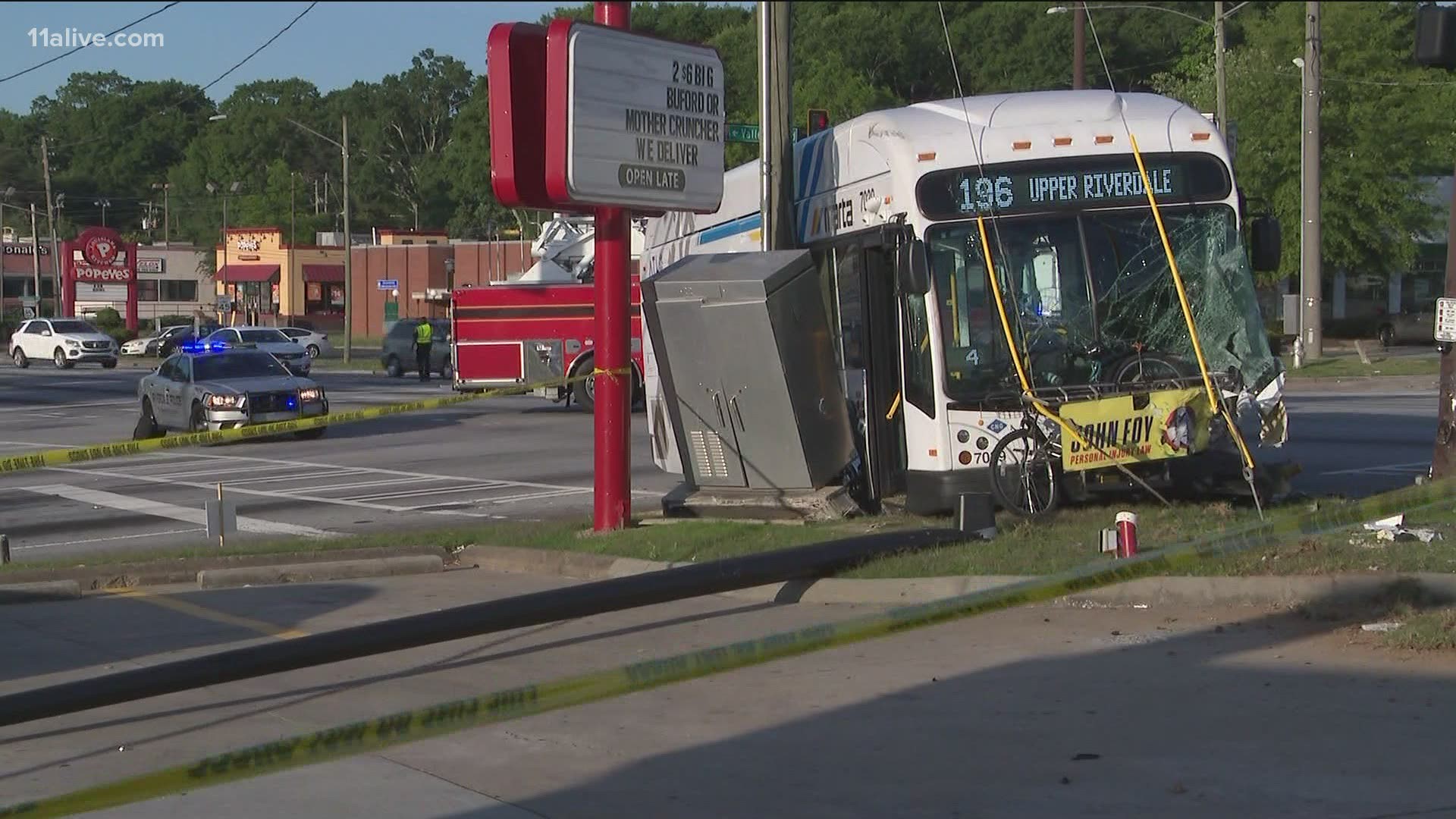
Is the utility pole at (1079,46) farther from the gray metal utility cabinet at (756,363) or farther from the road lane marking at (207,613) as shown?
the road lane marking at (207,613)

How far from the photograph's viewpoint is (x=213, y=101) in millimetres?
115188

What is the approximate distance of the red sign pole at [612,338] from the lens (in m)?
12.4

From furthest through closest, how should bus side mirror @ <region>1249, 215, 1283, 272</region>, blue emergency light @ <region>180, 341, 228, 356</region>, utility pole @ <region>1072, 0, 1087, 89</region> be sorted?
utility pole @ <region>1072, 0, 1087, 89</region> → blue emergency light @ <region>180, 341, 228, 356</region> → bus side mirror @ <region>1249, 215, 1283, 272</region>

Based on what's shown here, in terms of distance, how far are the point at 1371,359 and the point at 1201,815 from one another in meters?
37.0

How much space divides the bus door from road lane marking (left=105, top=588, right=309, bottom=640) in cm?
461

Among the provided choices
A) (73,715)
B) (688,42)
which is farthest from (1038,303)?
(73,715)

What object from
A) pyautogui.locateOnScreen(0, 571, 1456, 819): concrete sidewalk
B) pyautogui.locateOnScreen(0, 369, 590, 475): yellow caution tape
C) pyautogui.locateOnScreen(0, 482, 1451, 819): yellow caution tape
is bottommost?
pyautogui.locateOnScreen(0, 571, 1456, 819): concrete sidewalk

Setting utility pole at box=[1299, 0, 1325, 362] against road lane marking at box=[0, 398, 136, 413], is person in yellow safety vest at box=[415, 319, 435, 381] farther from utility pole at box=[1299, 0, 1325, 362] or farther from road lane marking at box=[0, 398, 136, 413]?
utility pole at box=[1299, 0, 1325, 362]

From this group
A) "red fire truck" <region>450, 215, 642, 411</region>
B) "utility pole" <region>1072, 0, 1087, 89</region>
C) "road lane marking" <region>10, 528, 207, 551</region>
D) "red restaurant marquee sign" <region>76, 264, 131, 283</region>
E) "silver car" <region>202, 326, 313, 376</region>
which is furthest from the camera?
"red restaurant marquee sign" <region>76, 264, 131, 283</region>

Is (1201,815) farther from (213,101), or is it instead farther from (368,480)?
(213,101)

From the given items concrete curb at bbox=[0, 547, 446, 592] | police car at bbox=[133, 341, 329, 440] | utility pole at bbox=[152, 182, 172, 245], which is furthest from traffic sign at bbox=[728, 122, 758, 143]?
utility pole at bbox=[152, 182, 172, 245]

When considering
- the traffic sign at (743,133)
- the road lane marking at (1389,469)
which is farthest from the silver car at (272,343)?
the road lane marking at (1389,469)

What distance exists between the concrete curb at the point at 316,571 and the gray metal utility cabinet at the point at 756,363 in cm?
249

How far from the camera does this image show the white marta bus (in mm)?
11305
